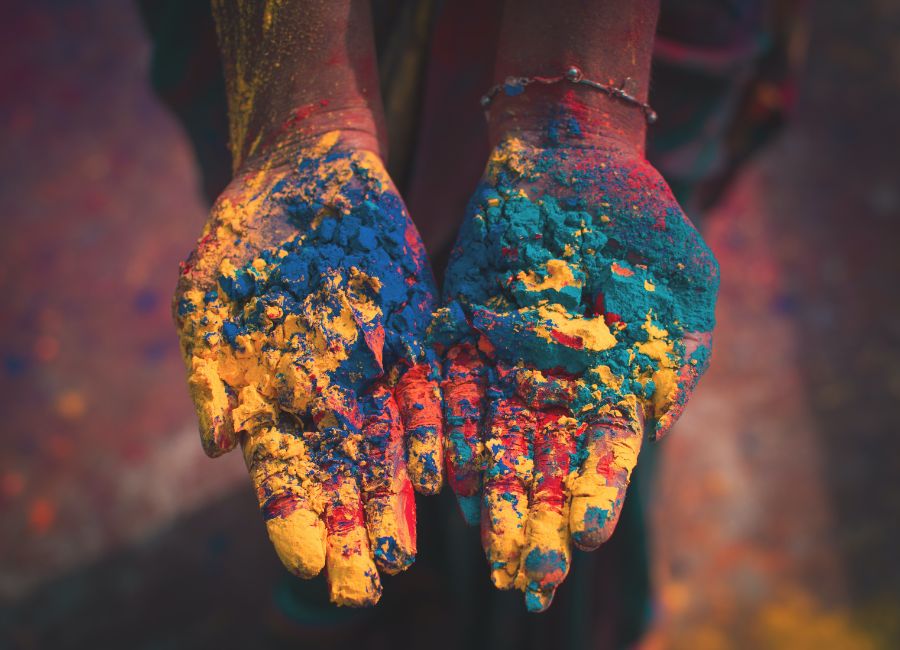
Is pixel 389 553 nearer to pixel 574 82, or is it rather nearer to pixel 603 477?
pixel 603 477

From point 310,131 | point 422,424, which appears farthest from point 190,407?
point 422,424

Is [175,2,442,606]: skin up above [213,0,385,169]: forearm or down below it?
below

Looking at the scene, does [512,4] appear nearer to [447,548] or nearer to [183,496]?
[447,548]

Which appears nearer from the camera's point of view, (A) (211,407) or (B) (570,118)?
(A) (211,407)

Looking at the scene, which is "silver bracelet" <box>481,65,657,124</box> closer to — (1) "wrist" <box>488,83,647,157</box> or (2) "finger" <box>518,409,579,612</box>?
(1) "wrist" <box>488,83,647,157</box>

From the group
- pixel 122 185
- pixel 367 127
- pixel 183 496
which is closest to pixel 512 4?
pixel 367 127

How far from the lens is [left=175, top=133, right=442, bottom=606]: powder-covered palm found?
2.61 feet

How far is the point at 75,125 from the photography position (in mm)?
2549

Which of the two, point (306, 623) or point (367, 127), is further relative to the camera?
point (306, 623)

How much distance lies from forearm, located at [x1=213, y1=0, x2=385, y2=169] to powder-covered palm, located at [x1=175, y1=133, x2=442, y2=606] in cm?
6

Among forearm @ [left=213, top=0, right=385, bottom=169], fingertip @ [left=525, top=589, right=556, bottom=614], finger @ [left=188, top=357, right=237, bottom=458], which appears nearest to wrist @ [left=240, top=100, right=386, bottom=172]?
forearm @ [left=213, top=0, right=385, bottom=169]

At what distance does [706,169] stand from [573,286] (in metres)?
0.68

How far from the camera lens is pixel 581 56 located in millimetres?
938

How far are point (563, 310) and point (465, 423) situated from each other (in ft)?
0.54
